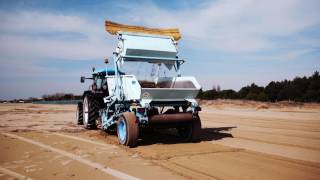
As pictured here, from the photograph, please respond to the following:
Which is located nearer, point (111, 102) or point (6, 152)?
point (6, 152)

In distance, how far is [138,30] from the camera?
12.1 metres

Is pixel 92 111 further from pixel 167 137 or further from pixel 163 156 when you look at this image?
pixel 163 156

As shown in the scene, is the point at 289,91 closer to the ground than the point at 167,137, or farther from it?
farther from it

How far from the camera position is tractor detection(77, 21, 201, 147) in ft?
34.3

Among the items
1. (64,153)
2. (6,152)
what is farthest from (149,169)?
(6,152)

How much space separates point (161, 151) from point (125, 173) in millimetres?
2591

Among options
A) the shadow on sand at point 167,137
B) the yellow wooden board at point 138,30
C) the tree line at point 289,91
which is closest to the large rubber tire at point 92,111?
the shadow on sand at point 167,137

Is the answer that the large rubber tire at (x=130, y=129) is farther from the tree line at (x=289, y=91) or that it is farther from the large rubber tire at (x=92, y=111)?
the tree line at (x=289, y=91)

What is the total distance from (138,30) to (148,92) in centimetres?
256

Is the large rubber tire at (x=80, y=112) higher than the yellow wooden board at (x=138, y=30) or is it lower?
lower

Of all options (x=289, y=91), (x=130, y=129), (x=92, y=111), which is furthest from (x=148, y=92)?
(x=289, y=91)

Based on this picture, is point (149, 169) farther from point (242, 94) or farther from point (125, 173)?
point (242, 94)

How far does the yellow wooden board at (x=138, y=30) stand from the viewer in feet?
38.4

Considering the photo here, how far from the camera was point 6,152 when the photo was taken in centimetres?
970
